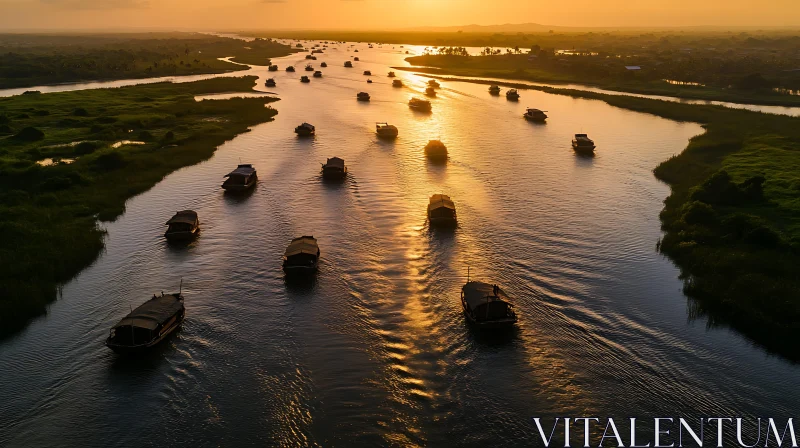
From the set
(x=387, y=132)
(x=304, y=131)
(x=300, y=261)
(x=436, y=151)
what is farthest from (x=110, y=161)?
(x=436, y=151)

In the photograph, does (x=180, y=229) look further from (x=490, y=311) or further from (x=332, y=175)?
(x=490, y=311)

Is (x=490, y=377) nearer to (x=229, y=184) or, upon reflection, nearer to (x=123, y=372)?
(x=123, y=372)

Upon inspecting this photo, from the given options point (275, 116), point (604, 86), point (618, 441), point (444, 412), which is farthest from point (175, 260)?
point (604, 86)

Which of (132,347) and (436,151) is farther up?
(436,151)

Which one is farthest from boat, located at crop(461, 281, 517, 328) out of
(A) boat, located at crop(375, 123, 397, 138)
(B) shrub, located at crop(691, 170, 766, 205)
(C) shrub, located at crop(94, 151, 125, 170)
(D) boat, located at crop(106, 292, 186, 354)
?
(A) boat, located at crop(375, 123, 397, 138)

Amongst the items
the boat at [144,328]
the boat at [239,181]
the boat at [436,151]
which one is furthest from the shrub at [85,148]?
the boat at [144,328]

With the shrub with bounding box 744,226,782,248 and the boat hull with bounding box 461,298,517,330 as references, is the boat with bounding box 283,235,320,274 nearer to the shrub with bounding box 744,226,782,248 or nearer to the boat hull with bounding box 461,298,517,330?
the boat hull with bounding box 461,298,517,330
